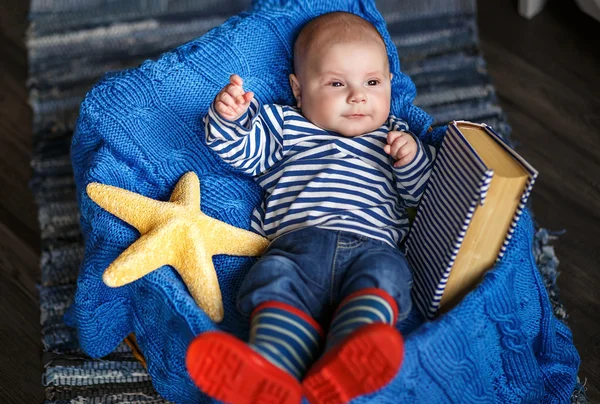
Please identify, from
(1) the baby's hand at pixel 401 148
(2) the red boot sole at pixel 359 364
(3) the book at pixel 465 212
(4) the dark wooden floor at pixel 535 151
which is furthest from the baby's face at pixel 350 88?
(4) the dark wooden floor at pixel 535 151

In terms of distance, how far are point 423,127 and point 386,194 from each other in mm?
173

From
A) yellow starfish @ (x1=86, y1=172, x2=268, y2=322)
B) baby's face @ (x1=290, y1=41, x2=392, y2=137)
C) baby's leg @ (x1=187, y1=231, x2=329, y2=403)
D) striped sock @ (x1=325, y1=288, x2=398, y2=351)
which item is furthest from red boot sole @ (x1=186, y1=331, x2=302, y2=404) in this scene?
baby's face @ (x1=290, y1=41, x2=392, y2=137)

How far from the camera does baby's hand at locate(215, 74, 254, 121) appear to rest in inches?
46.1

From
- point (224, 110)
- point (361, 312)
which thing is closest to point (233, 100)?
point (224, 110)

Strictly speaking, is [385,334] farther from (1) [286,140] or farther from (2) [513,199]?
(1) [286,140]

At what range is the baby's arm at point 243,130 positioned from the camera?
118 cm

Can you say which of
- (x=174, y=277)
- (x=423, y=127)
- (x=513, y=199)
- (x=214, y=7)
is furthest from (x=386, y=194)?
(x=214, y=7)

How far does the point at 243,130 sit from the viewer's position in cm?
122

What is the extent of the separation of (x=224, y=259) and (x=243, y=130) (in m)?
0.24

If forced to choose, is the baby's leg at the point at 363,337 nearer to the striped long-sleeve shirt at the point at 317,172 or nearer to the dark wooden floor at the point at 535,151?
the striped long-sleeve shirt at the point at 317,172

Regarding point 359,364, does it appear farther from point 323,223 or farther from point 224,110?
point 224,110

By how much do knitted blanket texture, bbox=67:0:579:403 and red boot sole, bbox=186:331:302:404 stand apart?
0.13 metres

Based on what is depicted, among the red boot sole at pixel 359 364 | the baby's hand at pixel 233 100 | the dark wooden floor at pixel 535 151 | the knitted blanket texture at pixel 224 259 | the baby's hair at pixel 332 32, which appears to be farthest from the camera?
the dark wooden floor at pixel 535 151

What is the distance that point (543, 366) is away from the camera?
1244 mm
